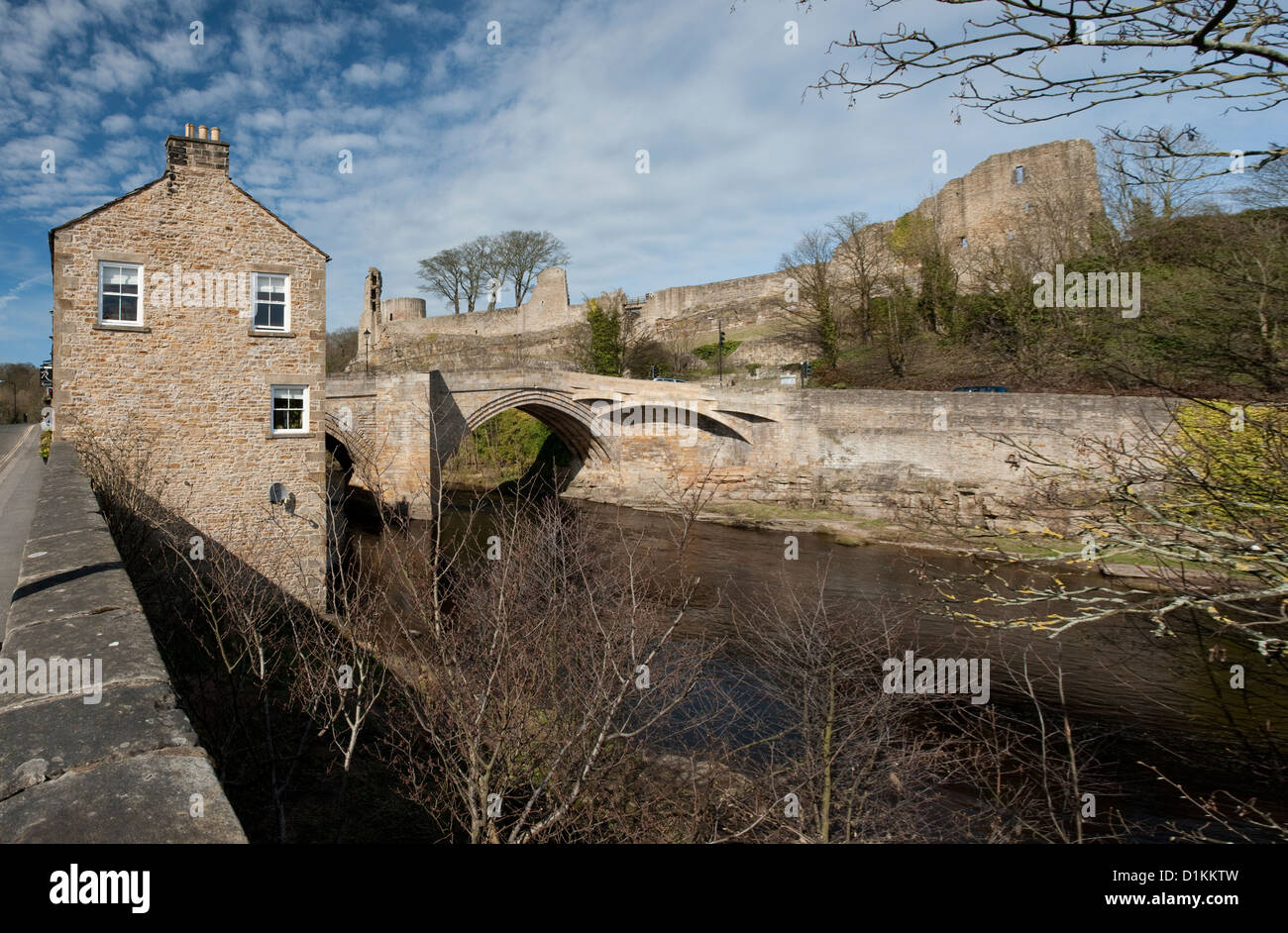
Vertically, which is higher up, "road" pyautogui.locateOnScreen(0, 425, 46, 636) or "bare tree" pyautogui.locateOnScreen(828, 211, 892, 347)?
"bare tree" pyautogui.locateOnScreen(828, 211, 892, 347)

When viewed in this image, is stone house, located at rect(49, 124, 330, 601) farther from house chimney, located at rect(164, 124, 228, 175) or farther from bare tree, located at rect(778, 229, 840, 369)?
bare tree, located at rect(778, 229, 840, 369)

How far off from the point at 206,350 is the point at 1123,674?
14.5 metres

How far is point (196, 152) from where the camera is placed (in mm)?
10234

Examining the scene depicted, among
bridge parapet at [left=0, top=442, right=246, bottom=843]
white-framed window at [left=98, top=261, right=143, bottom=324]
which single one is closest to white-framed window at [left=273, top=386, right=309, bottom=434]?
white-framed window at [left=98, top=261, right=143, bottom=324]

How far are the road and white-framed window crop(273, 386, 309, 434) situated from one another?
2.97m

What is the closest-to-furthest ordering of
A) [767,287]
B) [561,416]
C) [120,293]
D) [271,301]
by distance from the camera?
[120,293] < [271,301] < [561,416] < [767,287]

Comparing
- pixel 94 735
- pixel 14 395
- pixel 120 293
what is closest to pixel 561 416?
pixel 120 293

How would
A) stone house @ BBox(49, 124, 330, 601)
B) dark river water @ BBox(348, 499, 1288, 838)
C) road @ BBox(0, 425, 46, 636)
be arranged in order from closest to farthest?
road @ BBox(0, 425, 46, 636)
dark river water @ BBox(348, 499, 1288, 838)
stone house @ BBox(49, 124, 330, 601)

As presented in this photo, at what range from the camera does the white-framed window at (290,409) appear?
11180mm

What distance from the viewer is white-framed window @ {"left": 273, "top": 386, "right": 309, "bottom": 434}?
36.7 ft

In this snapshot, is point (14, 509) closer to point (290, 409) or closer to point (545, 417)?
point (290, 409)

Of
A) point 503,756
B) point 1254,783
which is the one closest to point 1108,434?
point 1254,783
